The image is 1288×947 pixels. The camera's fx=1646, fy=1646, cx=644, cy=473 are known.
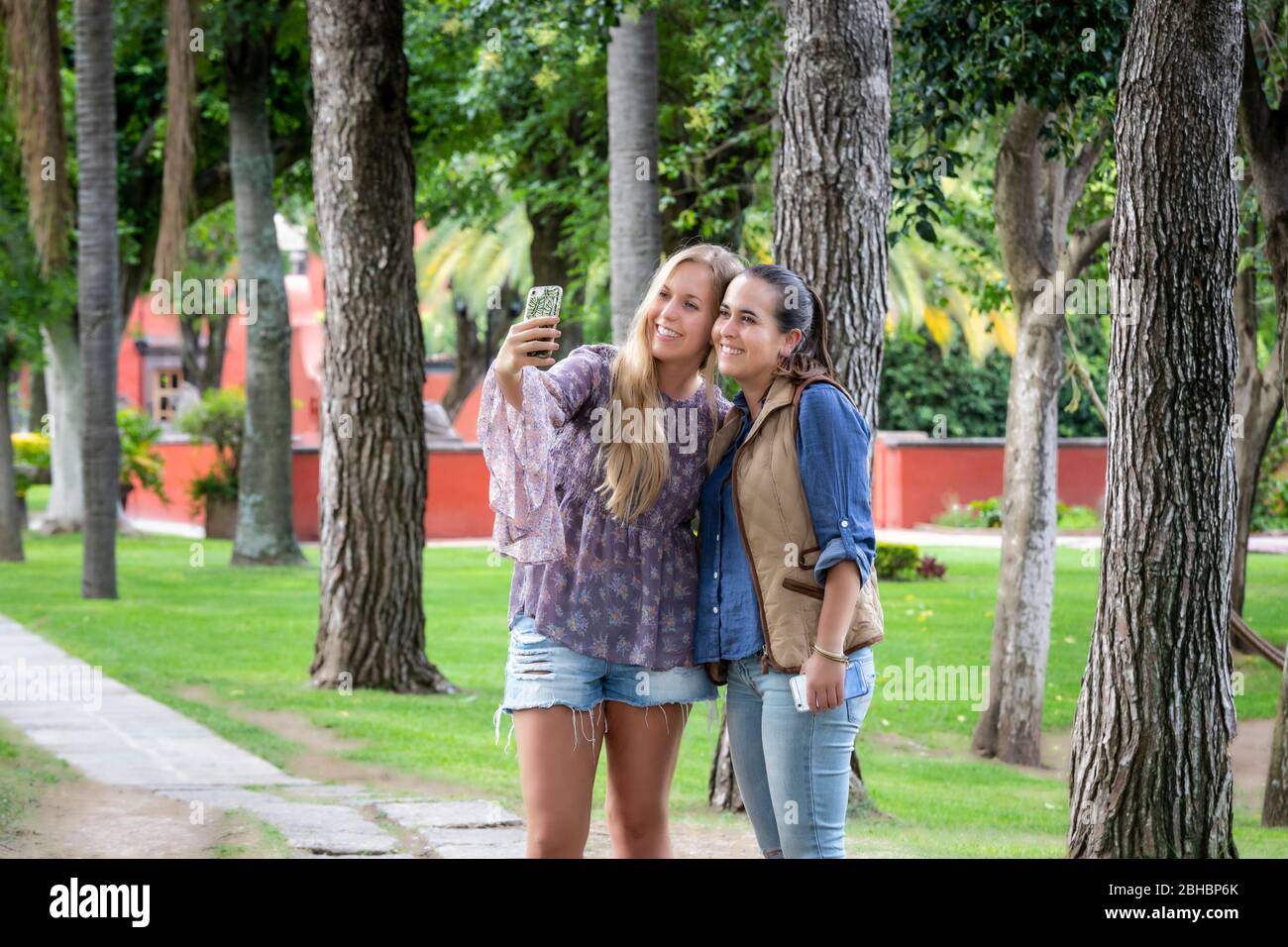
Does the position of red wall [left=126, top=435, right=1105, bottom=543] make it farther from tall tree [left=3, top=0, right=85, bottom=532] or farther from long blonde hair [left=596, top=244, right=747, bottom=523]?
long blonde hair [left=596, top=244, right=747, bottom=523]

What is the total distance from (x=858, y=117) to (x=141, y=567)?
51.9ft

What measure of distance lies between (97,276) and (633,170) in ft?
24.0

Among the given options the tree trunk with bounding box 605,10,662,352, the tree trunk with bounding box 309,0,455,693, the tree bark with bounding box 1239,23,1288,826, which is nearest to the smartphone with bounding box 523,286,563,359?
the tree bark with bounding box 1239,23,1288,826

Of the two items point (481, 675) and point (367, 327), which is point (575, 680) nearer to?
point (367, 327)

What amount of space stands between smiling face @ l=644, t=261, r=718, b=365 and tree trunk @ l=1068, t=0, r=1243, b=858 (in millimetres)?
2249

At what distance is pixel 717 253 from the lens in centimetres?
423

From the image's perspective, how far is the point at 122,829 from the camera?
6883 millimetres

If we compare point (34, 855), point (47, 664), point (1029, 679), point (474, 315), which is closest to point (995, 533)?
point (474, 315)

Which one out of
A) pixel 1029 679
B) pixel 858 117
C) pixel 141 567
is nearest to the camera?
pixel 858 117

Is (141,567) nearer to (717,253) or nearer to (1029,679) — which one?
(1029,679)

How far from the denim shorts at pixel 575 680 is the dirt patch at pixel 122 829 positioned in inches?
106

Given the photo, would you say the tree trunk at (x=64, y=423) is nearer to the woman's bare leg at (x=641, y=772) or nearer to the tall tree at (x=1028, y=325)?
the tall tree at (x=1028, y=325)

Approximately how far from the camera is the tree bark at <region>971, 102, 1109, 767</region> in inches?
446

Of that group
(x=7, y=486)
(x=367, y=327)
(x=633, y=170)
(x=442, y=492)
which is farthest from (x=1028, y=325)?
(x=442, y=492)
